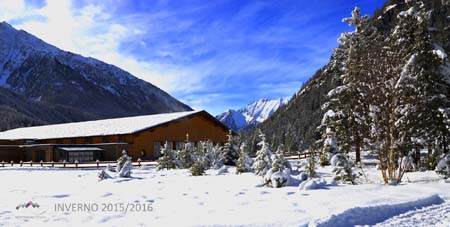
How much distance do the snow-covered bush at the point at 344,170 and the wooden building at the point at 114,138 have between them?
34.6 m

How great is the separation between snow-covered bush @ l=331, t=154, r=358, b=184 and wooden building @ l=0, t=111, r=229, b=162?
34617 millimetres

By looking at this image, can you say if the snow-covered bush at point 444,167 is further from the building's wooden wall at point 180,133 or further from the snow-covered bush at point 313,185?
the building's wooden wall at point 180,133

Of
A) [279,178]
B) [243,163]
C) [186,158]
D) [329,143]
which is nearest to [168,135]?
[186,158]

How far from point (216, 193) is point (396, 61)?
9407 mm

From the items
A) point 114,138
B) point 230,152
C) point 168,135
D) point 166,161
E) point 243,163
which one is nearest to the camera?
point 243,163

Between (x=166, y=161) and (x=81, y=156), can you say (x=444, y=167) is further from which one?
(x=81, y=156)


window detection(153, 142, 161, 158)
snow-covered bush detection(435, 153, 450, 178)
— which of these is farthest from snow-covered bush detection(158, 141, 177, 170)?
window detection(153, 142, 161, 158)

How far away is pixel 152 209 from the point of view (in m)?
12.0

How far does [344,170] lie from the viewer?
16.7m

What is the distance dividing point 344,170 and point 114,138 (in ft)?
128

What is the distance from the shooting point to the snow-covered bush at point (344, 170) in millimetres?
→ 16516

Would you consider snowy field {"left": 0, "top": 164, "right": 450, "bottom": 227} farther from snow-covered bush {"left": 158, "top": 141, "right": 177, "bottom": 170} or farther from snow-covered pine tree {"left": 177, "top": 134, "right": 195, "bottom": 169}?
snow-covered pine tree {"left": 177, "top": 134, "right": 195, "bottom": 169}

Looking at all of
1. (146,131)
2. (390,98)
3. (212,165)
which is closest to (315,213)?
(390,98)

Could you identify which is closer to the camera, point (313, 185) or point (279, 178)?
A: point (313, 185)
